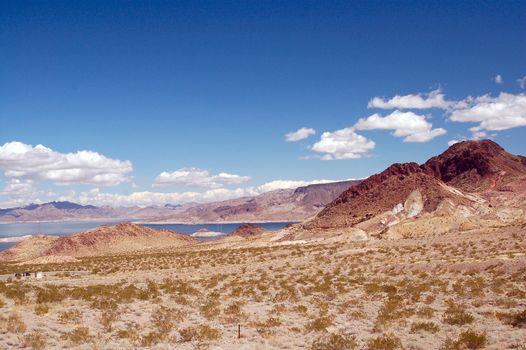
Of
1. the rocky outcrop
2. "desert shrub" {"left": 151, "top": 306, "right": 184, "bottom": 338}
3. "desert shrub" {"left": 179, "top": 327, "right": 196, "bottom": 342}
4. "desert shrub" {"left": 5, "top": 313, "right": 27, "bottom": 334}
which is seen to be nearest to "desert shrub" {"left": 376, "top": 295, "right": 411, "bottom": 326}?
"desert shrub" {"left": 179, "top": 327, "right": 196, "bottom": 342}

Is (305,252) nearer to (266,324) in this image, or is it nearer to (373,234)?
(373,234)

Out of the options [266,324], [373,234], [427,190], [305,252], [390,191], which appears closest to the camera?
[266,324]

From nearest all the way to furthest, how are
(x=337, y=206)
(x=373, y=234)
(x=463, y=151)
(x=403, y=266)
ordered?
1. (x=403, y=266)
2. (x=373, y=234)
3. (x=337, y=206)
4. (x=463, y=151)

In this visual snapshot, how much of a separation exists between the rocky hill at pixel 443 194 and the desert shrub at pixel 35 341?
63548mm

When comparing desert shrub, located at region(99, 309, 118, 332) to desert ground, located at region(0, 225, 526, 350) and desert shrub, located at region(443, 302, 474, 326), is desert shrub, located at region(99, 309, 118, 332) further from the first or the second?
desert shrub, located at region(443, 302, 474, 326)

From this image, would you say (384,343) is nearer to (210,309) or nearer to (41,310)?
(210,309)

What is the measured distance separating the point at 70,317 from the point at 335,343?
9519mm

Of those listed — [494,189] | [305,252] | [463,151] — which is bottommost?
[305,252]

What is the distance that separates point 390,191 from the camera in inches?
3903

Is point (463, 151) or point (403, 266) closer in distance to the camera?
point (403, 266)

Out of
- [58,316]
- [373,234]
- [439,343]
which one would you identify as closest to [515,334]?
[439,343]

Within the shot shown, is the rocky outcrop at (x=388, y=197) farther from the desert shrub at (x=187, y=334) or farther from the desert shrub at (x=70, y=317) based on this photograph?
the desert shrub at (x=187, y=334)

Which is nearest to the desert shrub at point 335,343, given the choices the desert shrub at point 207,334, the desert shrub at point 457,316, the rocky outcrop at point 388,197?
the desert shrub at point 207,334

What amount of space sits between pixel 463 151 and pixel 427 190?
3384 centimetres
